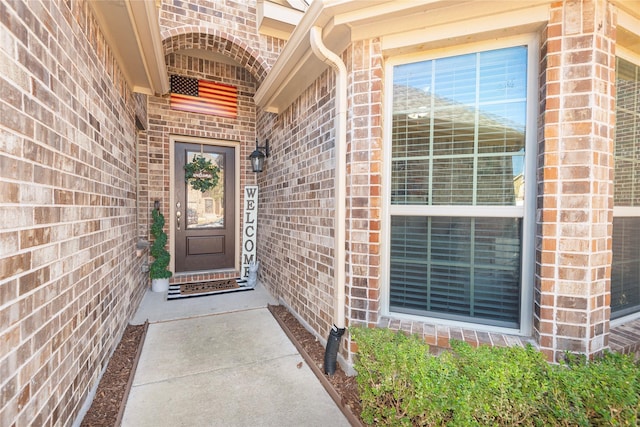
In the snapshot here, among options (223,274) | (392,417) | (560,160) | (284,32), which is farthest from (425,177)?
(223,274)

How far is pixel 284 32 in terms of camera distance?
414cm

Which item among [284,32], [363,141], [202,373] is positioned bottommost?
[202,373]

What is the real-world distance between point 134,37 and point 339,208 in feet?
6.96

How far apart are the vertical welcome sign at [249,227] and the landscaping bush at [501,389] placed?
11.4 feet

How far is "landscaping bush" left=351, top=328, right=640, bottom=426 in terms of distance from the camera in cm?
118

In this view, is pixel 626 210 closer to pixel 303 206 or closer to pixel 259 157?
pixel 303 206

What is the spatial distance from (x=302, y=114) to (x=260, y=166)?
148 cm

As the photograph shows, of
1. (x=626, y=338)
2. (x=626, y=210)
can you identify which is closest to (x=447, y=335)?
(x=626, y=338)

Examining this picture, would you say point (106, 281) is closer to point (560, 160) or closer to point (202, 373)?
point (202, 373)

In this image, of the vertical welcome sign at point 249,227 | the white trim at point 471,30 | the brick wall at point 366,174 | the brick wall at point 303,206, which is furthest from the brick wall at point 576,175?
the vertical welcome sign at point 249,227

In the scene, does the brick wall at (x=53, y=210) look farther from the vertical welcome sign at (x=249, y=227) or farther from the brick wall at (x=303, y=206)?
the vertical welcome sign at (x=249, y=227)

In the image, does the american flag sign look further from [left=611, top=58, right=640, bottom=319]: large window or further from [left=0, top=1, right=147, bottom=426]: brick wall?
[left=611, top=58, right=640, bottom=319]: large window

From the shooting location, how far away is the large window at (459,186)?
1.88 meters

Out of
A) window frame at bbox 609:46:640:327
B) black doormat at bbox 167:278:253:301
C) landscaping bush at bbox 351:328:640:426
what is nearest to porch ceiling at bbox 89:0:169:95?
black doormat at bbox 167:278:253:301
